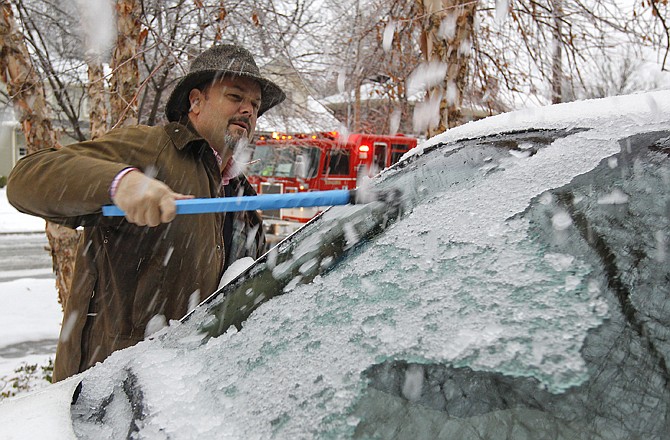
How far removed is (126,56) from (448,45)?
234 cm

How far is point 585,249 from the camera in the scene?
1085mm

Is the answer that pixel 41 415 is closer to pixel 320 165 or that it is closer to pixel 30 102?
pixel 30 102

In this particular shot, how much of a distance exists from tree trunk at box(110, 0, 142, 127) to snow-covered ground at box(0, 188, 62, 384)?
3.81 feet

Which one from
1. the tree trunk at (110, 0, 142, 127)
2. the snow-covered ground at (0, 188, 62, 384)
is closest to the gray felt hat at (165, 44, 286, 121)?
the tree trunk at (110, 0, 142, 127)

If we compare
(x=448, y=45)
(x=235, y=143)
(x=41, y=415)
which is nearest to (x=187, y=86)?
(x=235, y=143)

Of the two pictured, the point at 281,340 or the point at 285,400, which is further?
the point at 281,340

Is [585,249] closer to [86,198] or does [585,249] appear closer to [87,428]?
[87,428]

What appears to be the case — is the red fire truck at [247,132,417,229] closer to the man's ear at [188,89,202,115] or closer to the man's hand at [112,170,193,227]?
the man's ear at [188,89,202,115]

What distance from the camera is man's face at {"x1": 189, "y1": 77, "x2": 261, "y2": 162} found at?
2.26m

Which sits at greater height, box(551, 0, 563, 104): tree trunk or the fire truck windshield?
box(551, 0, 563, 104): tree trunk

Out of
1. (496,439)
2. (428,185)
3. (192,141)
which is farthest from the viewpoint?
(192,141)

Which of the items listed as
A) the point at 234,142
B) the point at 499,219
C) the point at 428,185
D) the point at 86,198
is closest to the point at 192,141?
the point at 234,142

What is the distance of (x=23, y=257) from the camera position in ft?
35.8

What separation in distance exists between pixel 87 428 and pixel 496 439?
81 centimetres
